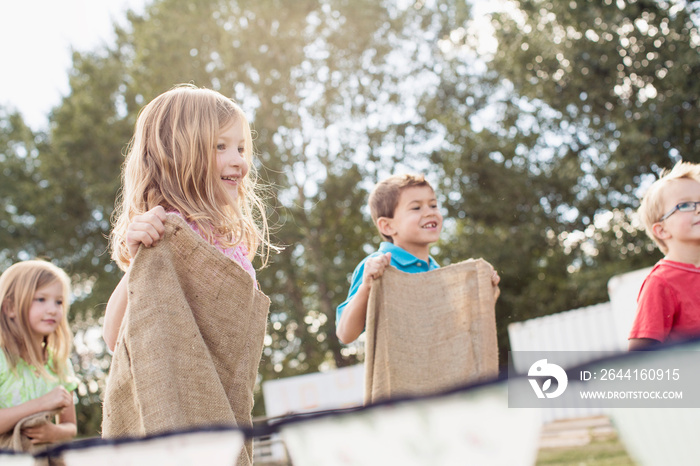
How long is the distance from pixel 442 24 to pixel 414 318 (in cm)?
2100

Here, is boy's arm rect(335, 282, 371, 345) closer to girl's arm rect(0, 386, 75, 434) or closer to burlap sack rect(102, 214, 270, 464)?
burlap sack rect(102, 214, 270, 464)

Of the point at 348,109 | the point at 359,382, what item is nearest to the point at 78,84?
the point at 348,109

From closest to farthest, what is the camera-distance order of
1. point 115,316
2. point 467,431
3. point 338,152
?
point 467,431 < point 115,316 < point 338,152

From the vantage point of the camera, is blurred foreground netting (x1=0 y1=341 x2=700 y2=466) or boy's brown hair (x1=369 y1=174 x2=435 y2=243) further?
boy's brown hair (x1=369 y1=174 x2=435 y2=243)

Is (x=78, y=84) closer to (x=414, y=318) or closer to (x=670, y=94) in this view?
(x=670, y=94)

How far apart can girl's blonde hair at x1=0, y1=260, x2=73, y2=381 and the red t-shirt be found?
2.98 m

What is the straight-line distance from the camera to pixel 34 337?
11.5ft

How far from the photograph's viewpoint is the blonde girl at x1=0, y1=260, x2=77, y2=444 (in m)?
3.29

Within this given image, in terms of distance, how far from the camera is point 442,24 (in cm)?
2217

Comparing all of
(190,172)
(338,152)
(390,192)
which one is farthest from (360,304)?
(338,152)

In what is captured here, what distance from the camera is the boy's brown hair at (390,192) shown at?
3449mm

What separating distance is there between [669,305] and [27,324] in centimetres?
319

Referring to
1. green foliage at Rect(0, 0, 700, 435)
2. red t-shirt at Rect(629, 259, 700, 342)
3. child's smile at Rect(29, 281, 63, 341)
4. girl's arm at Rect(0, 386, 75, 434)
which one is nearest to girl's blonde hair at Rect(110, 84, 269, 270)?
girl's arm at Rect(0, 386, 75, 434)

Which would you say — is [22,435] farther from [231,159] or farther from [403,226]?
[403,226]
